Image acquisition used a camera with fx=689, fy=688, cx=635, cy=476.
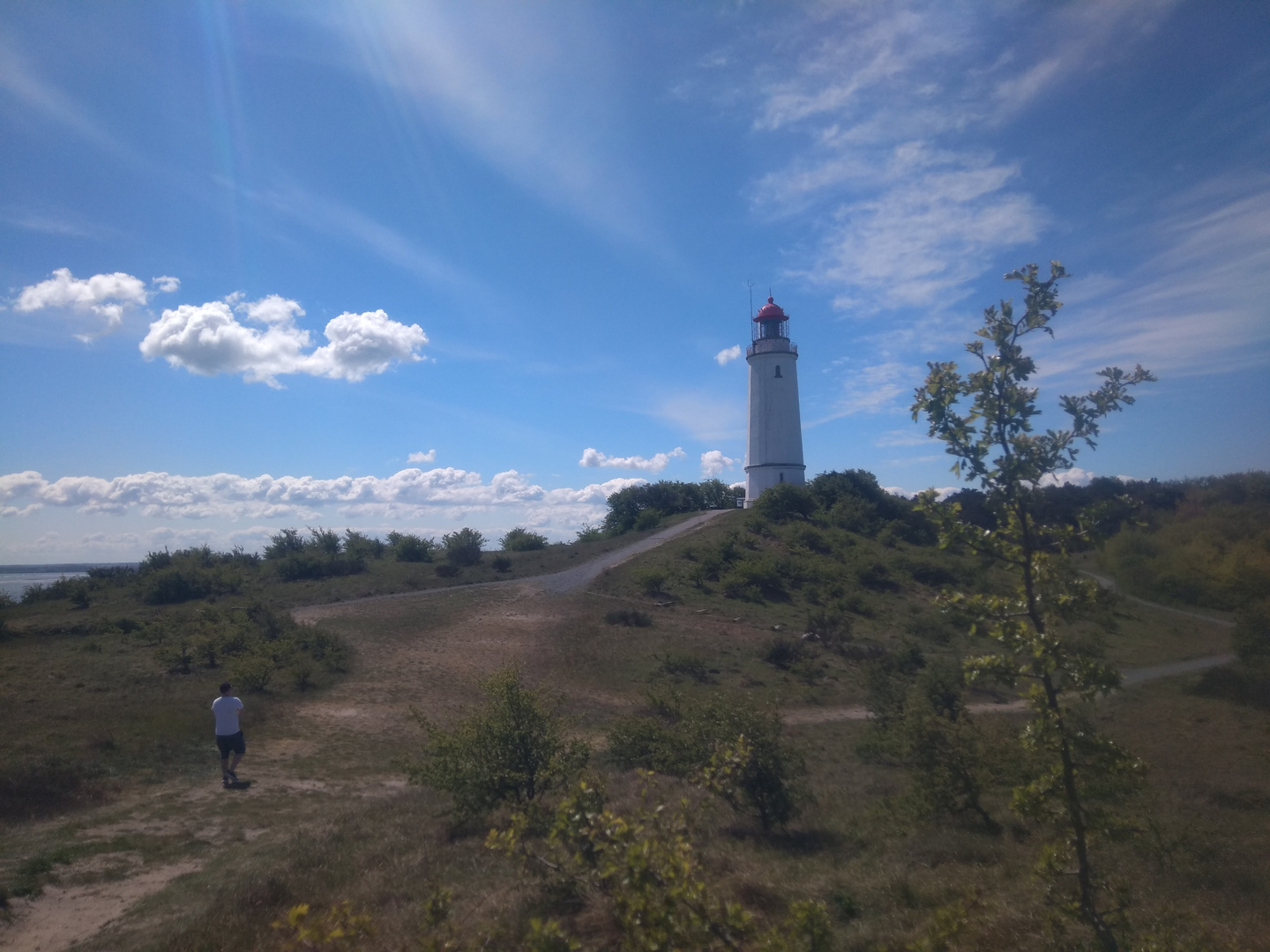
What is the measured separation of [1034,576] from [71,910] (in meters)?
7.80

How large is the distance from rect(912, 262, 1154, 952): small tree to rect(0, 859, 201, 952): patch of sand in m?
6.85

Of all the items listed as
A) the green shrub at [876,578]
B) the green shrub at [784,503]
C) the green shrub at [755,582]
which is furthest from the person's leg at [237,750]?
the green shrub at [784,503]

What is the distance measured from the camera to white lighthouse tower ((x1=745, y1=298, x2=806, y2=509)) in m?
39.7

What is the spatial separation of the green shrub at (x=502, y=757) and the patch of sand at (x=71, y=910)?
2516 mm

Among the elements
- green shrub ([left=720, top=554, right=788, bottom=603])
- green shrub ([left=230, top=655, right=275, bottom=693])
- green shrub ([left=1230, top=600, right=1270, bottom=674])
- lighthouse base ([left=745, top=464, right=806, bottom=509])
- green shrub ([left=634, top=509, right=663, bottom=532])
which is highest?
lighthouse base ([left=745, top=464, right=806, bottom=509])

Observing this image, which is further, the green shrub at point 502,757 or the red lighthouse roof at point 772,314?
the red lighthouse roof at point 772,314

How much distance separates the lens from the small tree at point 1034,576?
3150 mm

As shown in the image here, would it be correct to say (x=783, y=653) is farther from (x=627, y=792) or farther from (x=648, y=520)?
(x=648, y=520)

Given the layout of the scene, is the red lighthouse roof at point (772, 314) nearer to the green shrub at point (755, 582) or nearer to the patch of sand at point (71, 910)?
the green shrub at point (755, 582)

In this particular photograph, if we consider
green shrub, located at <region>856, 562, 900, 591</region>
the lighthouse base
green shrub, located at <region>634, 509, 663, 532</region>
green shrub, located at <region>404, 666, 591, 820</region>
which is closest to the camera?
green shrub, located at <region>404, 666, 591, 820</region>

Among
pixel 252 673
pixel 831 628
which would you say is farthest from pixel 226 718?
pixel 831 628

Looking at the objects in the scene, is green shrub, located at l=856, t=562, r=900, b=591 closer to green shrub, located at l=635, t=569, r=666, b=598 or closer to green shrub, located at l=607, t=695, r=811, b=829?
Answer: green shrub, located at l=635, t=569, r=666, b=598

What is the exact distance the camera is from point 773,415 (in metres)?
39.8

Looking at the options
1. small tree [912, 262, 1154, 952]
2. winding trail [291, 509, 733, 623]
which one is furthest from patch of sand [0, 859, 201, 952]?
winding trail [291, 509, 733, 623]
